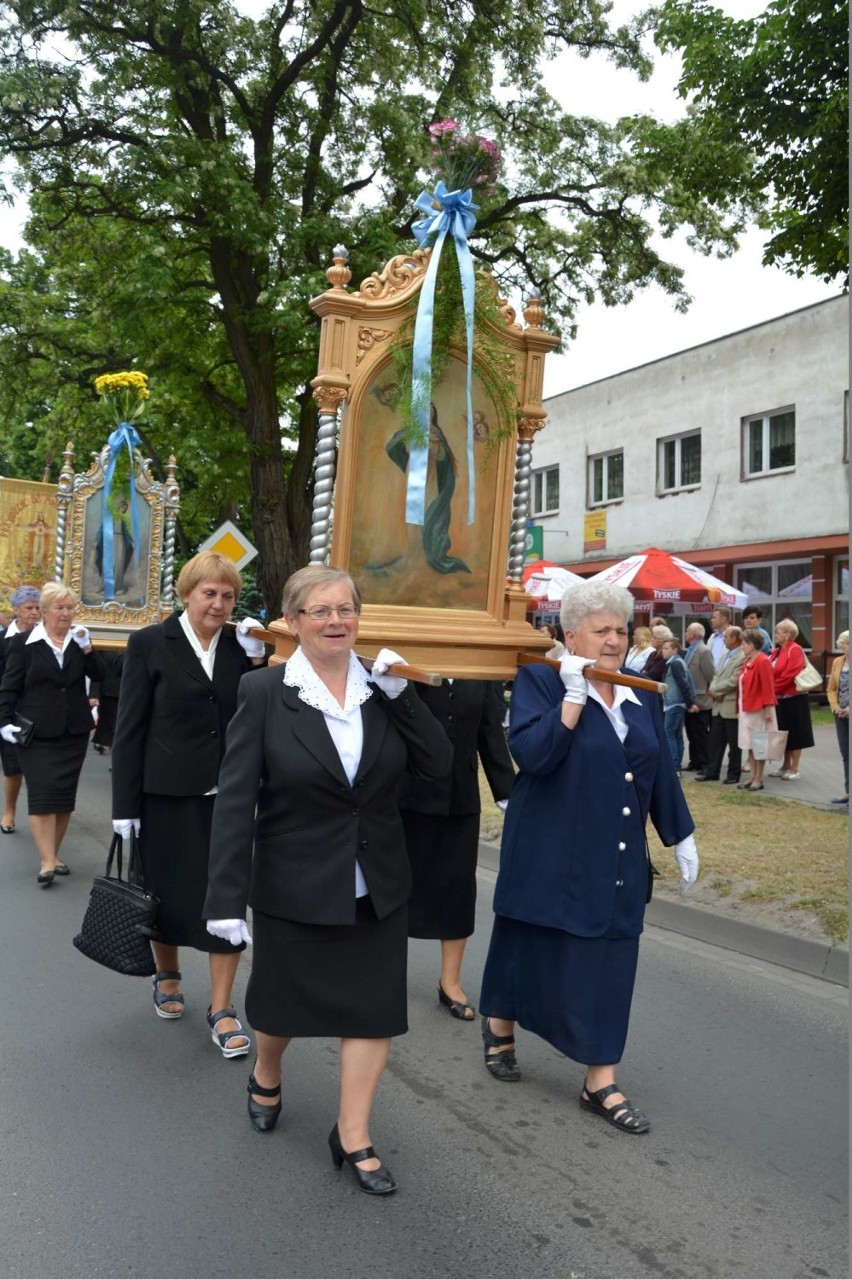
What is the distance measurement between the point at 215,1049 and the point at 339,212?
46.1 ft

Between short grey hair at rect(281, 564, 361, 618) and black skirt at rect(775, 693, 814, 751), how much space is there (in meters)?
10.2

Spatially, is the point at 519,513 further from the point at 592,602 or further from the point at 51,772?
the point at 51,772

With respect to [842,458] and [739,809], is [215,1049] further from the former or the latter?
[842,458]

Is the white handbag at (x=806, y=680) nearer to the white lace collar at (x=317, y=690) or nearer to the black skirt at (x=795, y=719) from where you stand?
the black skirt at (x=795, y=719)

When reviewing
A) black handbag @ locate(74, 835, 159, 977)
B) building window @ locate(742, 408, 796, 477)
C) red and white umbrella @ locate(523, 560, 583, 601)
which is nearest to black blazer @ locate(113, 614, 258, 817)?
black handbag @ locate(74, 835, 159, 977)

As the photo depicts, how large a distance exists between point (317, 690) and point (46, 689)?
486 cm

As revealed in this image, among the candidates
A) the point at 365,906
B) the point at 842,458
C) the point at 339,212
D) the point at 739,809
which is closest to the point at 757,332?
the point at 842,458

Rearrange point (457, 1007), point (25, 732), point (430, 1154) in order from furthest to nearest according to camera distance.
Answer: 1. point (25, 732)
2. point (457, 1007)
3. point (430, 1154)

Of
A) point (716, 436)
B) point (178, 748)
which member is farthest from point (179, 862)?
point (716, 436)

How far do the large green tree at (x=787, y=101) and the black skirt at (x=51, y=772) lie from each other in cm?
599

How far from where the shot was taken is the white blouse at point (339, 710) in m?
3.81

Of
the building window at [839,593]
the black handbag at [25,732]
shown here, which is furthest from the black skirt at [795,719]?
the building window at [839,593]

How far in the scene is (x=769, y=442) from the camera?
89.0 feet

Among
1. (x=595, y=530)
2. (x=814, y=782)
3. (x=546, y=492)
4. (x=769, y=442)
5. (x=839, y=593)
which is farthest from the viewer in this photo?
(x=546, y=492)
